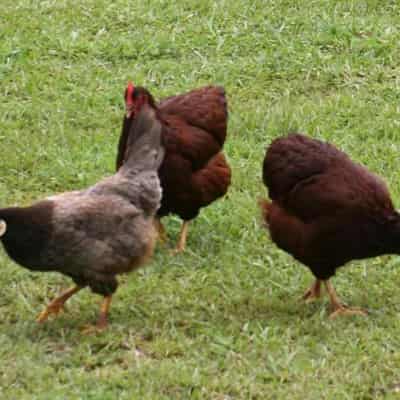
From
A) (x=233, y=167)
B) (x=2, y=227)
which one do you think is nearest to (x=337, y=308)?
(x=2, y=227)

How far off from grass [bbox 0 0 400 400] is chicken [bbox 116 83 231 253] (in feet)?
1.08

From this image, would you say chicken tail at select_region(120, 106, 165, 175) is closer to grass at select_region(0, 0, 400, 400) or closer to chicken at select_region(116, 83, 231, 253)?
chicken at select_region(116, 83, 231, 253)

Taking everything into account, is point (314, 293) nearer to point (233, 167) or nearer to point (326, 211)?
point (326, 211)

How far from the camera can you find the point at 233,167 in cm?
881

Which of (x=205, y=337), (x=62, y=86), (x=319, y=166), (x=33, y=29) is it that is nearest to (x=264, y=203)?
(x=319, y=166)

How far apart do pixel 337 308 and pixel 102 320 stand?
4.74ft

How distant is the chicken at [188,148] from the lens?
7.43 metres

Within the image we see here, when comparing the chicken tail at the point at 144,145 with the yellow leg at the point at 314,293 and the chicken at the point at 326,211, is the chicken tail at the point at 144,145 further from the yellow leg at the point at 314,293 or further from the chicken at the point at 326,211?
the yellow leg at the point at 314,293

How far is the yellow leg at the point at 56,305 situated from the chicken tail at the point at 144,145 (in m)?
0.80

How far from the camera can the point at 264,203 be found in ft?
23.5

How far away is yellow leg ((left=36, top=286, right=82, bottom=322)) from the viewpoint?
Answer: 6613 millimetres

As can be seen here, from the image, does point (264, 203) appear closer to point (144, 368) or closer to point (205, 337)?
point (205, 337)

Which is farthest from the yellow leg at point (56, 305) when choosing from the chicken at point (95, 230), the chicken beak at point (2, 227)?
the chicken beak at point (2, 227)

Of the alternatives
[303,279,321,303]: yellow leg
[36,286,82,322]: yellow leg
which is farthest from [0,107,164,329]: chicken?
[303,279,321,303]: yellow leg
